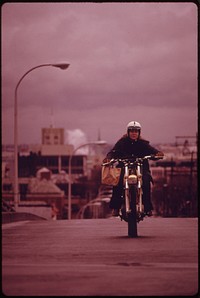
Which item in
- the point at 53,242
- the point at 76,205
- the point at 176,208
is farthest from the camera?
the point at 76,205

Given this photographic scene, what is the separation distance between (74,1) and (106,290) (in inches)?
98.5

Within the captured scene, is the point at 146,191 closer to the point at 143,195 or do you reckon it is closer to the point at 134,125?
the point at 143,195

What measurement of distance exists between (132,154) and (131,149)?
11 centimetres

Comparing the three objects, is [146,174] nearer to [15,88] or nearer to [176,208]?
[15,88]

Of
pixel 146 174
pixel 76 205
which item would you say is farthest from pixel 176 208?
pixel 146 174

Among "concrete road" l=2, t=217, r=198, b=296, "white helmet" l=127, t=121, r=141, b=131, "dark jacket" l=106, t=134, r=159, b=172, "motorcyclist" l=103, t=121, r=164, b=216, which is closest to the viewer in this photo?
"concrete road" l=2, t=217, r=198, b=296

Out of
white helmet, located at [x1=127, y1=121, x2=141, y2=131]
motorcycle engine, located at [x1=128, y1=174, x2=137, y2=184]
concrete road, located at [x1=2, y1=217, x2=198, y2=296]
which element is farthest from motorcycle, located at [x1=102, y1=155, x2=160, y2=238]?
white helmet, located at [x1=127, y1=121, x2=141, y2=131]

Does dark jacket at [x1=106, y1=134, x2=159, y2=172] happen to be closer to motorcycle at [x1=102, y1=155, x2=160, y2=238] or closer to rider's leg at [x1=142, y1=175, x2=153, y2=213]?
motorcycle at [x1=102, y1=155, x2=160, y2=238]

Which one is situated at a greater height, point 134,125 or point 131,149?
point 134,125

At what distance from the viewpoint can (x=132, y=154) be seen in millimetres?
12734

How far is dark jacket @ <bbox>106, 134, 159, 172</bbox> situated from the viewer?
12336 millimetres

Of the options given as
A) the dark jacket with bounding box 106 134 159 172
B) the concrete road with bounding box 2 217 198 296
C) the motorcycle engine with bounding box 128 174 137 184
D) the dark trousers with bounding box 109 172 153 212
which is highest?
the dark jacket with bounding box 106 134 159 172

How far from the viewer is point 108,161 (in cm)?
1252

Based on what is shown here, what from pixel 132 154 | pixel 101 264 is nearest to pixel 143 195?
pixel 132 154
